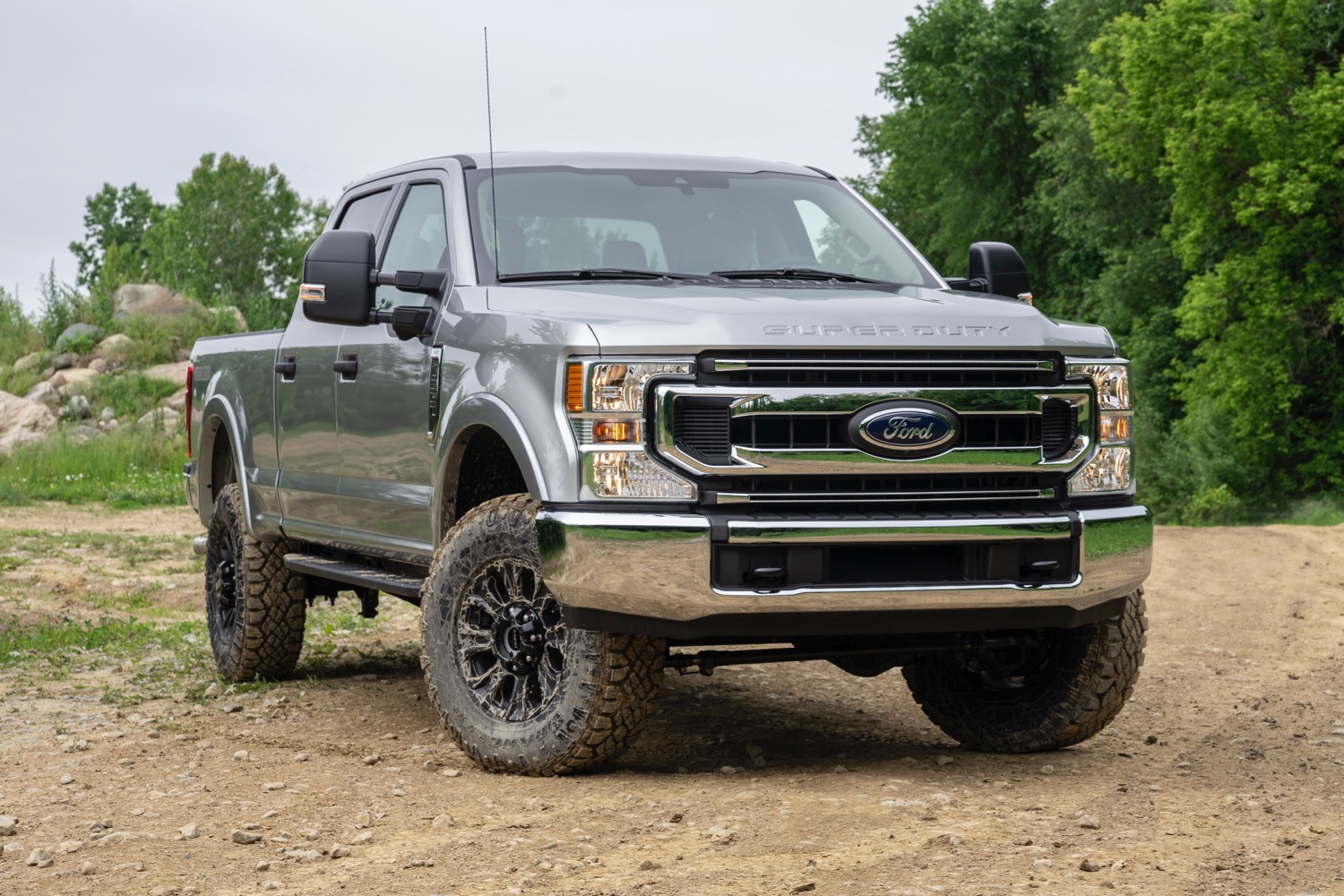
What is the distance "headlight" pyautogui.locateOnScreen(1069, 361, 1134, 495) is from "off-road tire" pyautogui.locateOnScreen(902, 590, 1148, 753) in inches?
19.7

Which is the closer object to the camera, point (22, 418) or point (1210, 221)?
point (22, 418)

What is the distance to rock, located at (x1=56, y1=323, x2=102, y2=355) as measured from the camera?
32.8 m

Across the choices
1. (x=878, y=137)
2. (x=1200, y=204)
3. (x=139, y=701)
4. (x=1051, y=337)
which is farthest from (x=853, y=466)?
(x=878, y=137)

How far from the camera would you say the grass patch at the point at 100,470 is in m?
22.5

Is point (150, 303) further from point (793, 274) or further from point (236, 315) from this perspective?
point (793, 274)

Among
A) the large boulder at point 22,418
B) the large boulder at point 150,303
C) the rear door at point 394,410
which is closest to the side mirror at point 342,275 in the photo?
the rear door at point 394,410

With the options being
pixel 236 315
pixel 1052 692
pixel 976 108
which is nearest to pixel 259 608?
pixel 1052 692

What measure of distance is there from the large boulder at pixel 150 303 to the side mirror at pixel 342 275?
28690 millimetres

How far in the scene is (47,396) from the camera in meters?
31.0

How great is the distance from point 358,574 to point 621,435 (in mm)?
2174

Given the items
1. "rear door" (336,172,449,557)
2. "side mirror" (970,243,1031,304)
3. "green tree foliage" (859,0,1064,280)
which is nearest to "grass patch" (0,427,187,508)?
"rear door" (336,172,449,557)

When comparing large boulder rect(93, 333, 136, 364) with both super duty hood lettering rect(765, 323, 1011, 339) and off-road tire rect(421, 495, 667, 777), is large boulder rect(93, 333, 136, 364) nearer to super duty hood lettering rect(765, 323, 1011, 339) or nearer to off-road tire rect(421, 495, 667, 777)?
off-road tire rect(421, 495, 667, 777)

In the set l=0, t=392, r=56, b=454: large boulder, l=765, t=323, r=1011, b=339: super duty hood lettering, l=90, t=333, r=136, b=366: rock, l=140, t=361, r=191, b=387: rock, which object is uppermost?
l=765, t=323, r=1011, b=339: super duty hood lettering

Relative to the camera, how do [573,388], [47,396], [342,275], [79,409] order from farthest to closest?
[47,396]
[79,409]
[342,275]
[573,388]
